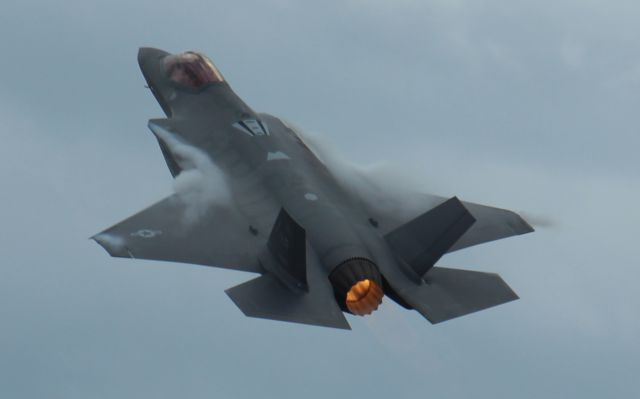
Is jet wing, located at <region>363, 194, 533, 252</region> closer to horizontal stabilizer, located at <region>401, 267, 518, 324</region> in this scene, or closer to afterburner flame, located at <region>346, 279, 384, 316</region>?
horizontal stabilizer, located at <region>401, 267, 518, 324</region>

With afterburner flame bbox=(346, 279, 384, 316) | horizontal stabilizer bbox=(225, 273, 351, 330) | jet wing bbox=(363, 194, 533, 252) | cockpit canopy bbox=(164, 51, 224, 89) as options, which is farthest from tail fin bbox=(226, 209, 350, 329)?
cockpit canopy bbox=(164, 51, 224, 89)

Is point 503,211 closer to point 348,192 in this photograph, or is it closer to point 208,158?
point 348,192

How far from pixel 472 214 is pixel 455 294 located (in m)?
4.47

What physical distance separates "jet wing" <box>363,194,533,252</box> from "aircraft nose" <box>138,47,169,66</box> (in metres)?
12.9

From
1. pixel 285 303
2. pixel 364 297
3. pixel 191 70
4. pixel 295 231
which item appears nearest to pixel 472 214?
pixel 364 297

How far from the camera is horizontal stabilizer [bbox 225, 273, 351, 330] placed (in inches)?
1599

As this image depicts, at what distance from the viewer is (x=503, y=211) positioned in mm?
47406

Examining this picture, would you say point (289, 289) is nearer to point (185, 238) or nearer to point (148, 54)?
point (185, 238)

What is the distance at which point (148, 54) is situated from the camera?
5584 cm

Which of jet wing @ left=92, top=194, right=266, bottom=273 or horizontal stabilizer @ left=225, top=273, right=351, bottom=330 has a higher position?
jet wing @ left=92, top=194, right=266, bottom=273

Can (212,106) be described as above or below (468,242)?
above

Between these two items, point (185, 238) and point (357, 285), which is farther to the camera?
point (185, 238)

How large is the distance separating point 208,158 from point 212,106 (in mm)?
3403

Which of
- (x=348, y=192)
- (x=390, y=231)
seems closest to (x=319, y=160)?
(x=348, y=192)
